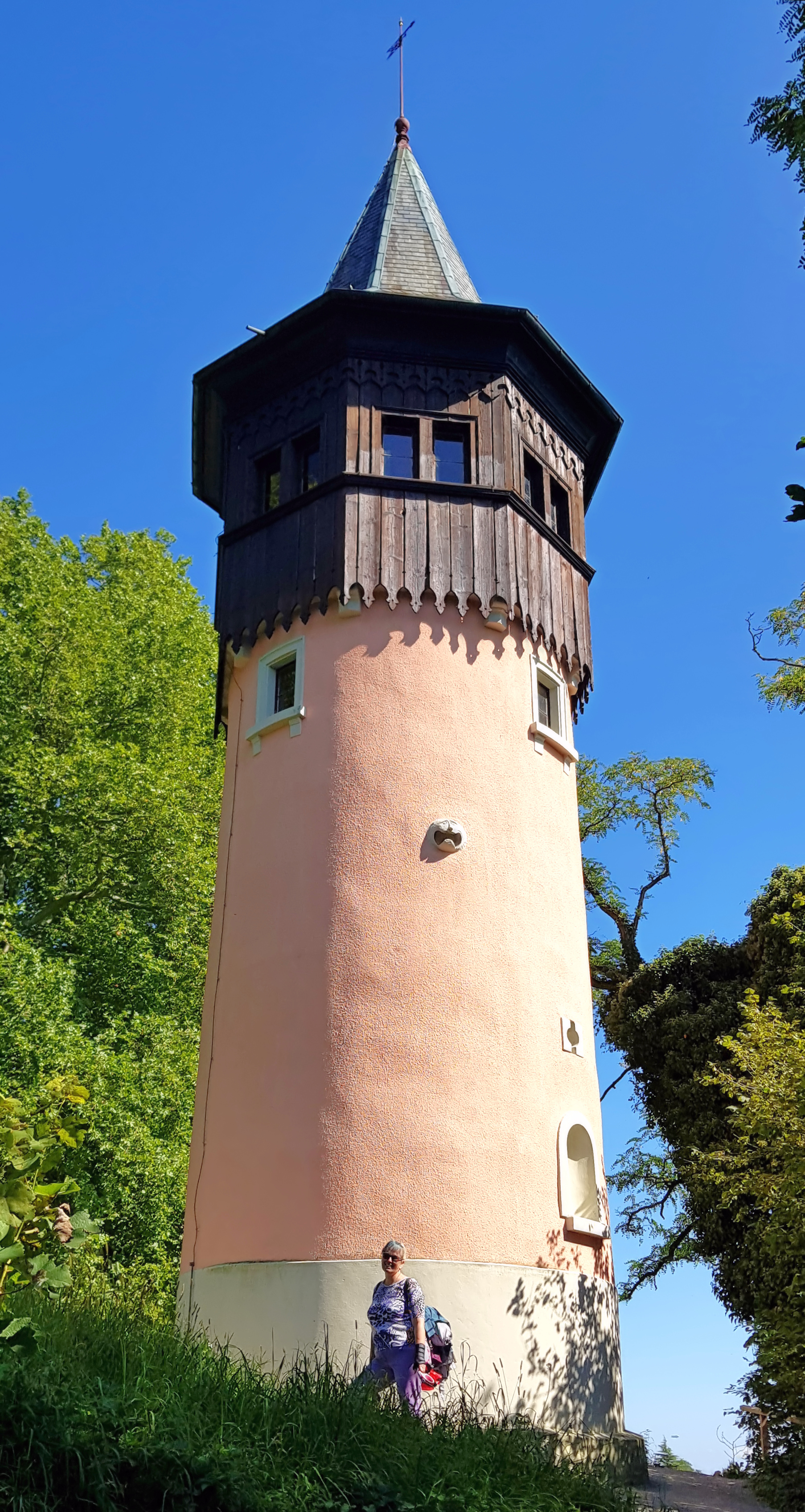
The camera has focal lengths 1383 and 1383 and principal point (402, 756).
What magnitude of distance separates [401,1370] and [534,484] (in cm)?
978

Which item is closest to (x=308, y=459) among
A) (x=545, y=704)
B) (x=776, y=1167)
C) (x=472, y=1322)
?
(x=545, y=704)

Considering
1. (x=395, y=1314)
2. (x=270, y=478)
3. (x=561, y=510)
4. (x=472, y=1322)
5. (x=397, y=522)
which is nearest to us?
(x=395, y=1314)

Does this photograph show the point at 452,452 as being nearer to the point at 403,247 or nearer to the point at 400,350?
the point at 400,350

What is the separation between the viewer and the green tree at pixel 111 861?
16.8 meters

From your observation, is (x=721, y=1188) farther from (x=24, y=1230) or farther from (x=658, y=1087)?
(x=24, y=1230)

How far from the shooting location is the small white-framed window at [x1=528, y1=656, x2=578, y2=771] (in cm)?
1411

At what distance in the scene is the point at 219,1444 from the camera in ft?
21.5

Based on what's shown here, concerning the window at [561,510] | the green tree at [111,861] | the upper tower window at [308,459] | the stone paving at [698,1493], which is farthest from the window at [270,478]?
the stone paving at [698,1493]

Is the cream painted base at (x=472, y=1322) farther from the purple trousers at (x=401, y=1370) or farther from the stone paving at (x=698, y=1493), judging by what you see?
the purple trousers at (x=401, y=1370)

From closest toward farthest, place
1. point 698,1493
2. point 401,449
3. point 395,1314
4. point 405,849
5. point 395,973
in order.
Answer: point 395,1314, point 395,973, point 405,849, point 698,1493, point 401,449

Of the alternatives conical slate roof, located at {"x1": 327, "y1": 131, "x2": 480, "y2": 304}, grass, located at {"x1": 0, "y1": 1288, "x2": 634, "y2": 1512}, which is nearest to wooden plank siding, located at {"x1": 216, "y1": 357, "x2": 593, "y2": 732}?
conical slate roof, located at {"x1": 327, "y1": 131, "x2": 480, "y2": 304}

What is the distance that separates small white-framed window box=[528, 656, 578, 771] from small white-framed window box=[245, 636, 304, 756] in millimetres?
2397

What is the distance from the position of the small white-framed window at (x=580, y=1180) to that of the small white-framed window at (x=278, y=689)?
4659 mm

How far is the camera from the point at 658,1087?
18.5 m
